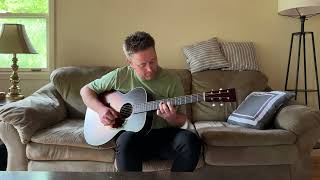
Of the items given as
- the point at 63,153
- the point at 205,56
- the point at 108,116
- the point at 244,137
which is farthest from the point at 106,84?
the point at 205,56

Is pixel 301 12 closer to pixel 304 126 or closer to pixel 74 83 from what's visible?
pixel 304 126

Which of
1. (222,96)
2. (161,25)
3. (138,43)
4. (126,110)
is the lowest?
(126,110)

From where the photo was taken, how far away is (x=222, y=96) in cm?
193

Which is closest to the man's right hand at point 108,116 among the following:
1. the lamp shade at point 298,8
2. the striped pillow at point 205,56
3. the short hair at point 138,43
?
the short hair at point 138,43

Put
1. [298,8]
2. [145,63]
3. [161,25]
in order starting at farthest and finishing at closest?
[161,25] < [298,8] < [145,63]

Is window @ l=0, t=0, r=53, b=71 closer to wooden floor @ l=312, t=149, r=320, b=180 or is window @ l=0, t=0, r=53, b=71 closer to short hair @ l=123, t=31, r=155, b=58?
short hair @ l=123, t=31, r=155, b=58

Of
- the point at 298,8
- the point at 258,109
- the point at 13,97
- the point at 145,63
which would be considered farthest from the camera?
the point at 298,8

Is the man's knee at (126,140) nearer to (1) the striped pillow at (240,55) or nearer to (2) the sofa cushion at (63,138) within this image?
(2) the sofa cushion at (63,138)

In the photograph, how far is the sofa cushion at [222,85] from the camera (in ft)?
10.1

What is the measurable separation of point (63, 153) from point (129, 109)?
0.53m

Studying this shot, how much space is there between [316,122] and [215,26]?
1.39 metres

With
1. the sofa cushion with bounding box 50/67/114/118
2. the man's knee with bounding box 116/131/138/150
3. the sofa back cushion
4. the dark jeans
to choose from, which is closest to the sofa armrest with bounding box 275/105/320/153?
the dark jeans

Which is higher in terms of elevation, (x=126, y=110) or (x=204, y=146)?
(x=126, y=110)

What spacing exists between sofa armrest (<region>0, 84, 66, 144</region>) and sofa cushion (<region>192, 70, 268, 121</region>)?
1070mm
